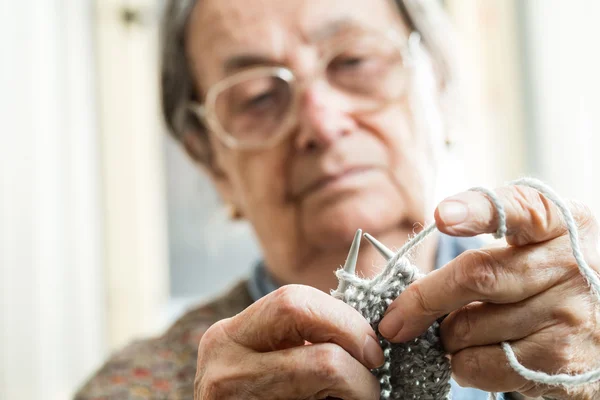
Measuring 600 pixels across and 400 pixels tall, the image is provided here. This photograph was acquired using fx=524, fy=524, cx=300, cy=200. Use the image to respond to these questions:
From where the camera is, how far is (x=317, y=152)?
2.64 ft

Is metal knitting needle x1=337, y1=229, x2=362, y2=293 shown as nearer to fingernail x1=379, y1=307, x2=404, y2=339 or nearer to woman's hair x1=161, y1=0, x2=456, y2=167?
fingernail x1=379, y1=307, x2=404, y2=339

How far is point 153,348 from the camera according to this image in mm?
1084

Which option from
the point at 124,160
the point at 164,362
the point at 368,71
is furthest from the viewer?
the point at 124,160

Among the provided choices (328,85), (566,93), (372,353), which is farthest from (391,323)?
(566,93)

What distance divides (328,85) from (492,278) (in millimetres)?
515

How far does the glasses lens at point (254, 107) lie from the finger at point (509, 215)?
0.50m

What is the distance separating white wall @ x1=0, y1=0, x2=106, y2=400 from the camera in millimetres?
1329

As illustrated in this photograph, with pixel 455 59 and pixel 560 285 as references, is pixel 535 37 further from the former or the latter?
pixel 560 285

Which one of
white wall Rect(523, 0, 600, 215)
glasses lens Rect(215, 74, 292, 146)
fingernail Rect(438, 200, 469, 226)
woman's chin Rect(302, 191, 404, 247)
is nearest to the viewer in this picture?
fingernail Rect(438, 200, 469, 226)

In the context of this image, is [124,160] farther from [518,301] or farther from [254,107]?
[518,301]

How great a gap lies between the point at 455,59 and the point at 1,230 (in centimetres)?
114

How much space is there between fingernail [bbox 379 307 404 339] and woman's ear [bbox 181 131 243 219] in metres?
0.64

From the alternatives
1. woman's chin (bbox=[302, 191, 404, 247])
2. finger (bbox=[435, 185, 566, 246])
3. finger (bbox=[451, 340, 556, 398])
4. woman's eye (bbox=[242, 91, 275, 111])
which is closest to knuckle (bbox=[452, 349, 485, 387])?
finger (bbox=[451, 340, 556, 398])

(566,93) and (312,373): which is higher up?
(566,93)
